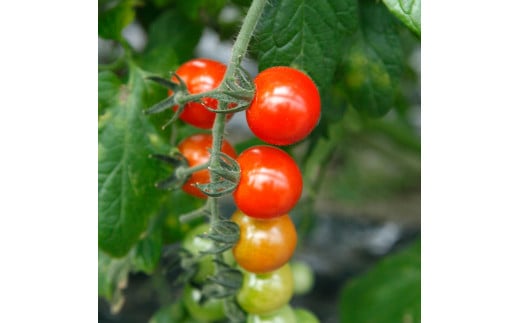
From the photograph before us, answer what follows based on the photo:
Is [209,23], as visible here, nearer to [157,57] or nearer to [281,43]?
[157,57]

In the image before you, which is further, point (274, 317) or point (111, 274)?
point (111, 274)

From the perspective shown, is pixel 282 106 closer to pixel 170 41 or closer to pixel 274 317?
pixel 274 317

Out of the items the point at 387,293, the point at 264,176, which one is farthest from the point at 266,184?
the point at 387,293

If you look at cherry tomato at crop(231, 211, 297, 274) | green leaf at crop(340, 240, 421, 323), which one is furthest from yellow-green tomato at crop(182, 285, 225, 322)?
green leaf at crop(340, 240, 421, 323)

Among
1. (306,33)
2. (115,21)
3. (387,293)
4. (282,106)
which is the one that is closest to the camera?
(282,106)

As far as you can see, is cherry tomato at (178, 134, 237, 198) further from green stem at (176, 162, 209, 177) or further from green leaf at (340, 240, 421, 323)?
green leaf at (340, 240, 421, 323)

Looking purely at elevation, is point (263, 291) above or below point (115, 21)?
below

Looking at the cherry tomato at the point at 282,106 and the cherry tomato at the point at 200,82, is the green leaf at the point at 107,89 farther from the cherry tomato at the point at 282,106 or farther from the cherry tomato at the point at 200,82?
the cherry tomato at the point at 282,106
